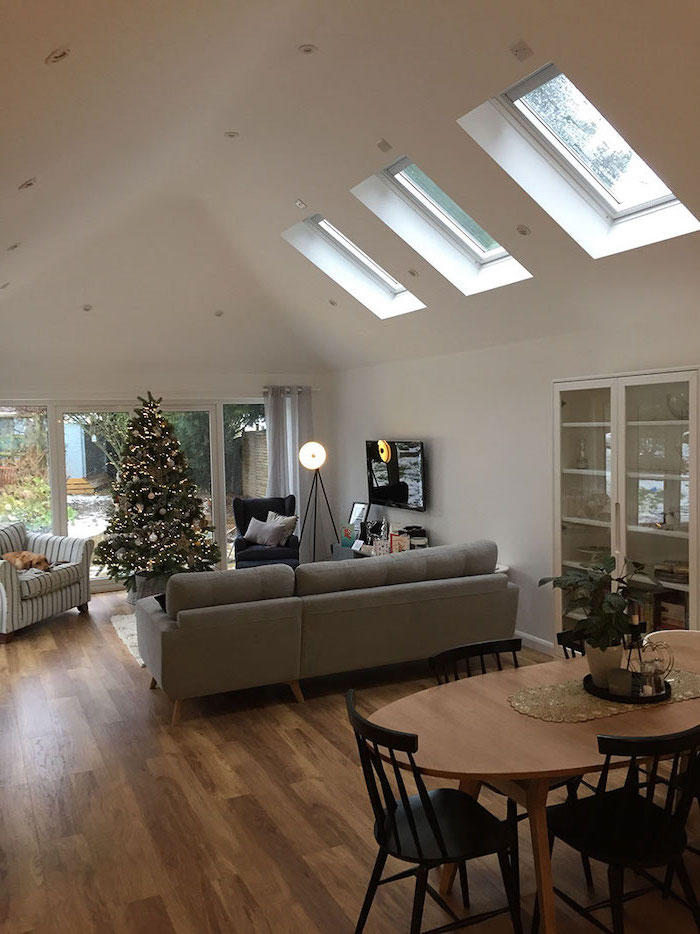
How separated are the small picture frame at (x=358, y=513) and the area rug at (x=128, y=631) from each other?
2662mm

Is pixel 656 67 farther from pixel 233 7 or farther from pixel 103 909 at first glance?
pixel 103 909

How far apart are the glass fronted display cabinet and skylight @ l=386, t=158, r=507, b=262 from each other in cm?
127

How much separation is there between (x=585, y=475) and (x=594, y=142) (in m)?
2.22

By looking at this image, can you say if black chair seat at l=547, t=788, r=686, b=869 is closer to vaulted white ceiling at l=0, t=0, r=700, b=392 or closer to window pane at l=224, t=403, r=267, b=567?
vaulted white ceiling at l=0, t=0, r=700, b=392

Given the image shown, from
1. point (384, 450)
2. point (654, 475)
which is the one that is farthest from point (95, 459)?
point (654, 475)

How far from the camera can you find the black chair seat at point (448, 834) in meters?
2.65

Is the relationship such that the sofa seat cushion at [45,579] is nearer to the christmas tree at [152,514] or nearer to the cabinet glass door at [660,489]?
the christmas tree at [152,514]

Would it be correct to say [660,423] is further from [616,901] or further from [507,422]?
[616,901]

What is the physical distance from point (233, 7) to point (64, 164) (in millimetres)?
1171

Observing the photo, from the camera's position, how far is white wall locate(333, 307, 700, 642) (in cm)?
561

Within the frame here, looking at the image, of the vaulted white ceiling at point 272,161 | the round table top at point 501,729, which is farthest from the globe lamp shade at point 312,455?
the round table top at point 501,729

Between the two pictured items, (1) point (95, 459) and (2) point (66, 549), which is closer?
(2) point (66, 549)

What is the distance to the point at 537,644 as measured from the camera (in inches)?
256

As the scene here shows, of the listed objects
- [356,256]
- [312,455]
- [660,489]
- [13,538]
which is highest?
[356,256]
